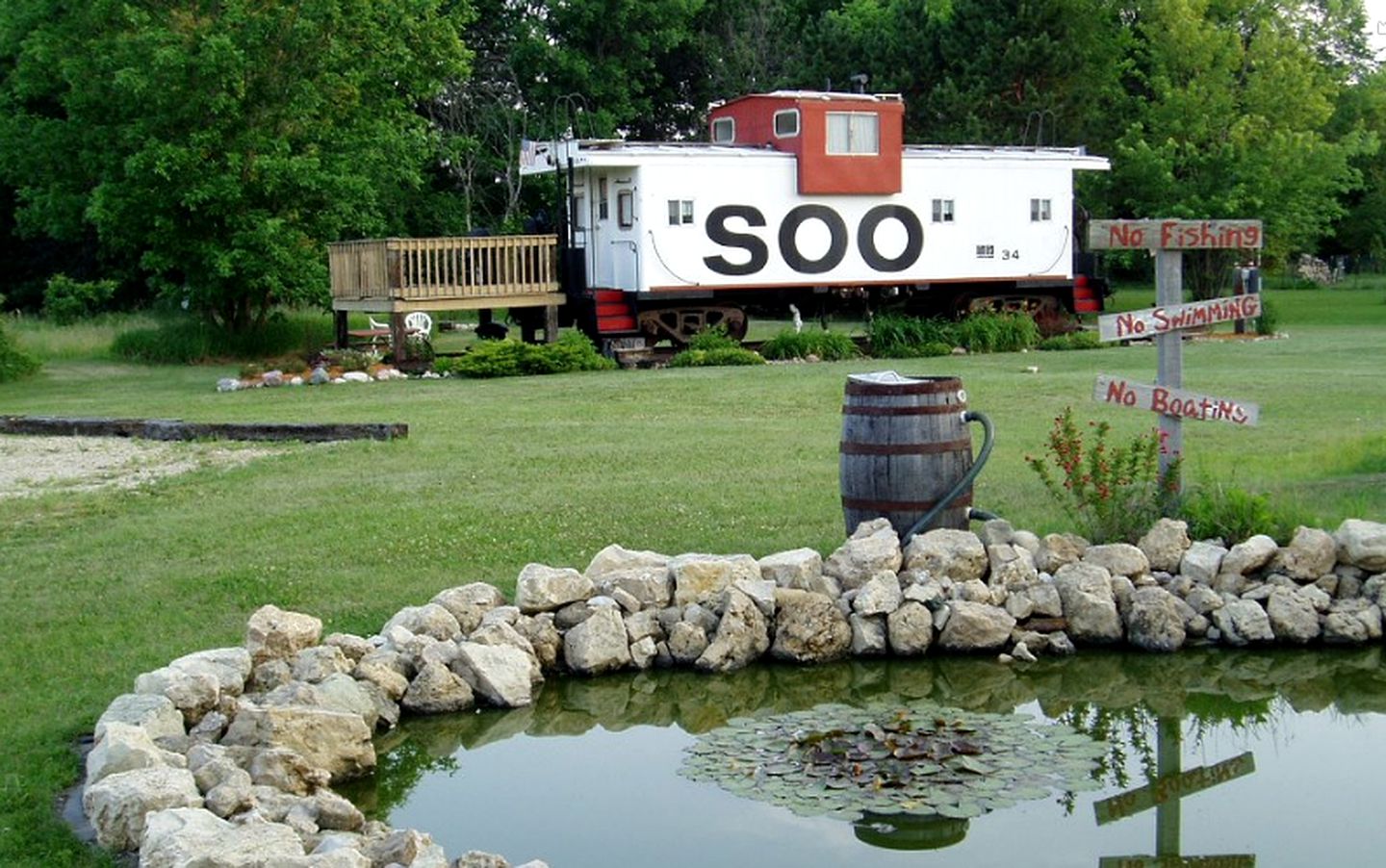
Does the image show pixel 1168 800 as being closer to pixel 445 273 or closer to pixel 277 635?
pixel 277 635

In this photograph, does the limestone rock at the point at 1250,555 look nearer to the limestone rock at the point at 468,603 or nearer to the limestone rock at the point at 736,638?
the limestone rock at the point at 736,638

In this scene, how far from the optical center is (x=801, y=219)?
82.6 feet

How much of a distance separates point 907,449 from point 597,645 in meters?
1.99

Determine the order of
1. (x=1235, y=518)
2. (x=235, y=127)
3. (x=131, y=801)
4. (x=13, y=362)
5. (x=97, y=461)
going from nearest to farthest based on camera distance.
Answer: (x=131, y=801) → (x=1235, y=518) → (x=97, y=461) → (x=13, y=362) → (x=235, y=127)

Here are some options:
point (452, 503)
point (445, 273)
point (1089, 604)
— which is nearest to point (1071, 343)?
point (445, 273)

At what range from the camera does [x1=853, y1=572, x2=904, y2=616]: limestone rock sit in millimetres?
7559

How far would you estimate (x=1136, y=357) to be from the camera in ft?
72.3

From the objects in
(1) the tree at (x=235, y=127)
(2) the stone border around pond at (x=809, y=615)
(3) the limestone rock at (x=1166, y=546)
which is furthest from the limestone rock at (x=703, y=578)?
(1) the tree at (x=235, y=127)

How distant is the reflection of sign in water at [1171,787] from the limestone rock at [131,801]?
306cm

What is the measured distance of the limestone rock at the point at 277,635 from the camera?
673 centimetres

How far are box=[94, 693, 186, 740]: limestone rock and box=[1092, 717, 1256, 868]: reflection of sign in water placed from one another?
3230 millimetres

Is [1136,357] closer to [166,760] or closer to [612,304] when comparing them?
[612,304]

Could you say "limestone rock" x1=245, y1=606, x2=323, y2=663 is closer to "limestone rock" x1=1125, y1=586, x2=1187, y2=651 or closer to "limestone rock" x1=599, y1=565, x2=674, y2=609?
"limestone rock" x1=599, y1=565, x2=674, y2=609

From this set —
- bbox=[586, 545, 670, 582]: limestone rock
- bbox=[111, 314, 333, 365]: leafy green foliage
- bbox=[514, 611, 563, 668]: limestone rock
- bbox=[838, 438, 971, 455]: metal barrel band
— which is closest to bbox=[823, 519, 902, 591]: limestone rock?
bbox=[838, 438, 971, 455]: metal barrel band
